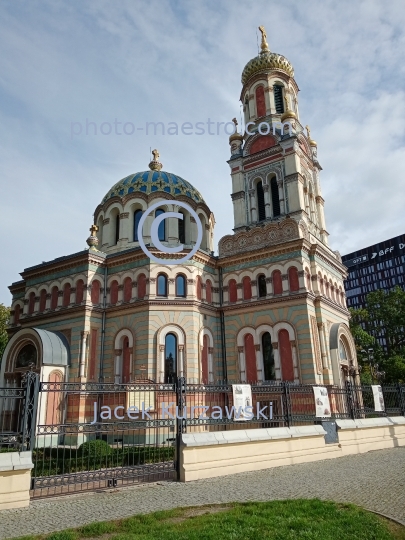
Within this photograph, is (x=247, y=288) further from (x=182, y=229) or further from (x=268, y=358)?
(x=182, y=229)

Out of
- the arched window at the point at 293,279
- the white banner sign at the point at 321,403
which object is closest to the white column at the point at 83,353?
the arched window at the point at 293,279

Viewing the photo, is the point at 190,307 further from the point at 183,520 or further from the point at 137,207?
the point at 183,520

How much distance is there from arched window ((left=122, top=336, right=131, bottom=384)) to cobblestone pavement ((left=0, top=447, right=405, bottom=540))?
1398 cm

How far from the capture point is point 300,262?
2406 cm

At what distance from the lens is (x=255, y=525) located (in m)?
6.38

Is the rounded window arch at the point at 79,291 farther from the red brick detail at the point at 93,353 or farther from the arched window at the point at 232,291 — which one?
the arched window at the point at 232,291

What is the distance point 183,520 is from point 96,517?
155 centimetres

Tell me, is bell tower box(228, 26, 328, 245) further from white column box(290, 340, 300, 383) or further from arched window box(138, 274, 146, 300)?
white column box(290, 340, 300, 383)

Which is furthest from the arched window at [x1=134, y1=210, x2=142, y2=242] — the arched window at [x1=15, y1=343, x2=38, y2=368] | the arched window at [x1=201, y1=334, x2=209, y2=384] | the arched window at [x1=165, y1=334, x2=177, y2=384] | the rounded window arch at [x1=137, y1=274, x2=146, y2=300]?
the arched window at [x1=15, y1=343, x2=38, y2=368]

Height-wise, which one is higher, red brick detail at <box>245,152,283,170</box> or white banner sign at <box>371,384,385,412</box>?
red brick detail at <box>245,152,283,170</box>

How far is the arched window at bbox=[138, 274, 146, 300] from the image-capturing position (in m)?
25.1

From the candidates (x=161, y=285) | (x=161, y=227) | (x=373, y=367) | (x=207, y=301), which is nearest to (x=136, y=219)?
(x=161, y=227)

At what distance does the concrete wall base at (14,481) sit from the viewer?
8.03 metres

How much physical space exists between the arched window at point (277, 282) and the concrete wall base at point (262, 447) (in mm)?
9481
